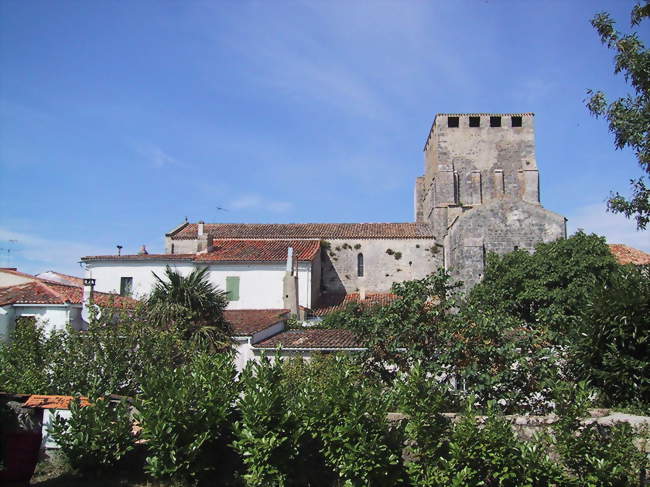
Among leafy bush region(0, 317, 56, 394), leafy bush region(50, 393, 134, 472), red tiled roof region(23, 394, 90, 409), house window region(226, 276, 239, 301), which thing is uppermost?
house window region(226, 276, 239, 301)

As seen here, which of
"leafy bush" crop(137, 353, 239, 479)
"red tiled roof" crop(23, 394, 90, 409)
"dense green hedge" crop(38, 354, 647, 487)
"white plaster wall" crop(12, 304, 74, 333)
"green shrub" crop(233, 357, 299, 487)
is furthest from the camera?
"white plaster wall" crop(12, 304, 74, 333)

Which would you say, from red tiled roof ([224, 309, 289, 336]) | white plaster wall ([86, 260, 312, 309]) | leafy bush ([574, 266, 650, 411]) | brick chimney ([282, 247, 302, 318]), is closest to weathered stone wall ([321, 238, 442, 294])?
white plaster wall ([86, 260, 312, 309])

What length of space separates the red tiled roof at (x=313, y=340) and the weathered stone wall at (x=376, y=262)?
16.0 m

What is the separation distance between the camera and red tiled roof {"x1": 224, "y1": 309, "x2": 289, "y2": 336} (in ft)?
83.3

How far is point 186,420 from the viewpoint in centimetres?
1009

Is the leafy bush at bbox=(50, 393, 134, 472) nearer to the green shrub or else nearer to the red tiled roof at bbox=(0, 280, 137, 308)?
the green shrub

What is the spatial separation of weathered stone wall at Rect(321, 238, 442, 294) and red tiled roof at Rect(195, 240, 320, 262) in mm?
2287

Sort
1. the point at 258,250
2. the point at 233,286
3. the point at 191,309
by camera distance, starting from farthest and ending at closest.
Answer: the point at 258,250 < the point at 233,286 < the point at 191,309

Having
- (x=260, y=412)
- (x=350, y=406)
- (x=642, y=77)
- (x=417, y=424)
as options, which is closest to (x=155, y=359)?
(x=260, y=412)

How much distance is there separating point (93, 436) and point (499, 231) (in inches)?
1238

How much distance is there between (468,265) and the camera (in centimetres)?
3703

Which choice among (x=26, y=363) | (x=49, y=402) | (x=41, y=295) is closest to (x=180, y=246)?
(x=41, y=295)

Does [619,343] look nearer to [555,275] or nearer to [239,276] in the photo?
[555,275]

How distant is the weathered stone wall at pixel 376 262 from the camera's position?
41.8m
